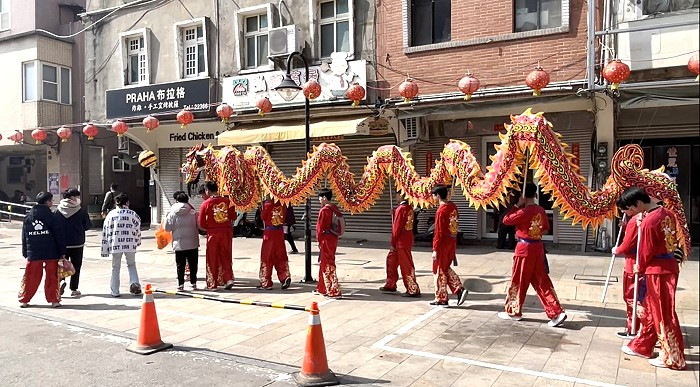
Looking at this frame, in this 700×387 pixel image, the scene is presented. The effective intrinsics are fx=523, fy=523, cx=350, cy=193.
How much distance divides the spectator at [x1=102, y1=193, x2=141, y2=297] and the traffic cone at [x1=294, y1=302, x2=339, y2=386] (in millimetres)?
4980

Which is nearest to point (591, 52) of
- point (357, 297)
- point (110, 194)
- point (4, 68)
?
point (357, 297)

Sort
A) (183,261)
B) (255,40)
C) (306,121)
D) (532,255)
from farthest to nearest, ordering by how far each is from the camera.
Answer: (255,40)
(306,121)
(183,261)
(532,255)

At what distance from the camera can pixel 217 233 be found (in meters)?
9.01

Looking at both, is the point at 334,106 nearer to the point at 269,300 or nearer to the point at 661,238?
the point at 269,300

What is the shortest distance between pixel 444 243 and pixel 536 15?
250 inches

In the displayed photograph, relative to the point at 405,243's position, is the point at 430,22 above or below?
above

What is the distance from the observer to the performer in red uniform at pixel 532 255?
6602 millimetres

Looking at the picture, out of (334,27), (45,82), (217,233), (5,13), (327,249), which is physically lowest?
(327,249)

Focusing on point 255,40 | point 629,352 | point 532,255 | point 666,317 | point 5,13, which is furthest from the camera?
point 5,13

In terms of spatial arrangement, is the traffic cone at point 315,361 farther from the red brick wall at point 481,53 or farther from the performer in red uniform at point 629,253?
the red brick wall at point 481,53

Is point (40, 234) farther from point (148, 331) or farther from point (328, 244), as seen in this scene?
point (328, 244)

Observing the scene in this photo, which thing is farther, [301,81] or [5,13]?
[5,13]

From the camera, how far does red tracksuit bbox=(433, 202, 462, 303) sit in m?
7.60

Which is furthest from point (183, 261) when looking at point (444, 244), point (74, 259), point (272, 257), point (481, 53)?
point (481, 53)
